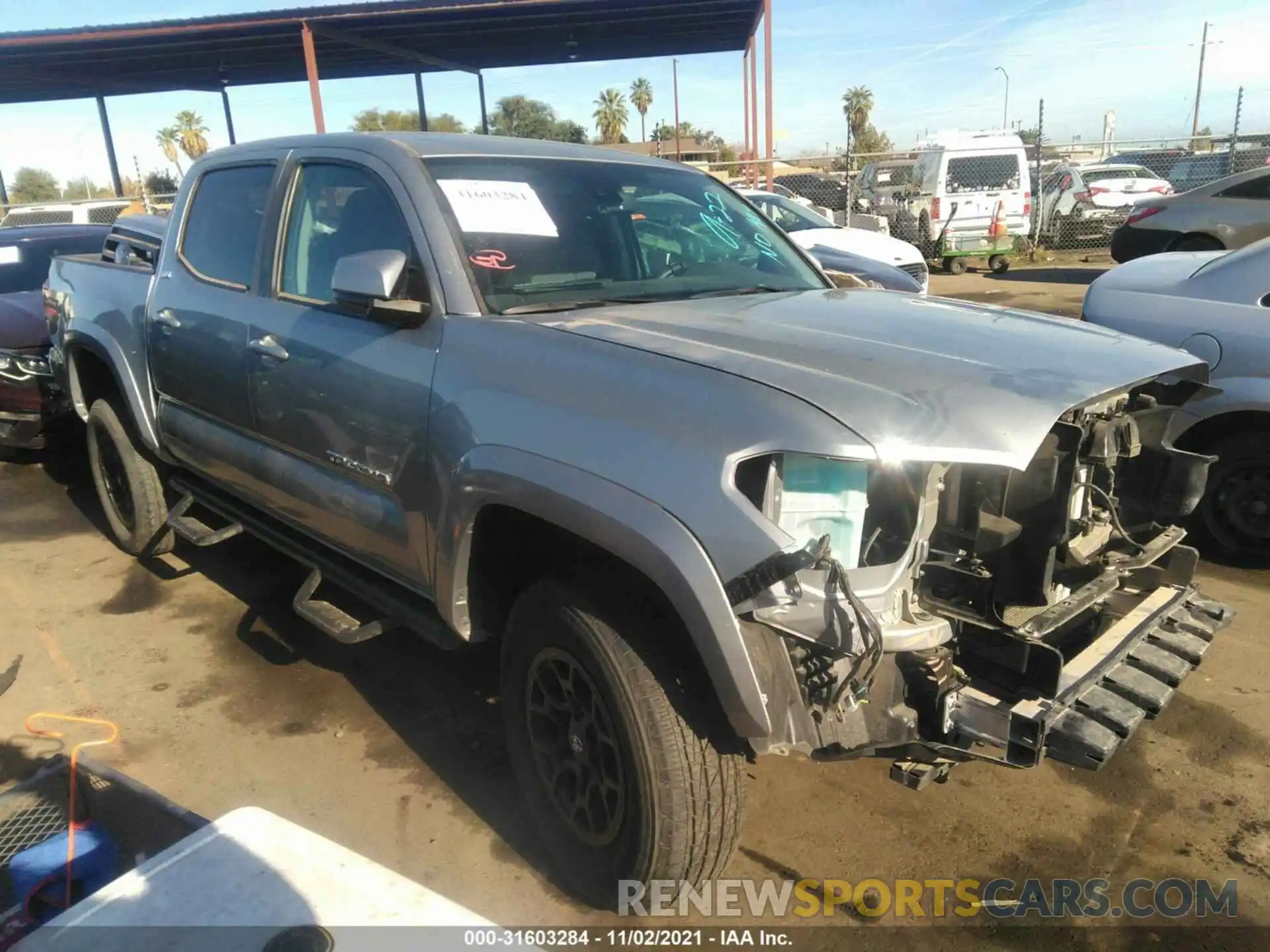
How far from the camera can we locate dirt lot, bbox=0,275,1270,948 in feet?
8.96

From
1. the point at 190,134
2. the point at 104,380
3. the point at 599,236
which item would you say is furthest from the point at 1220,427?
the point at 190,134

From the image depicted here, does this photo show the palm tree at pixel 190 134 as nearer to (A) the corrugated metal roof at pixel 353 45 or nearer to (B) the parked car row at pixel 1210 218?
(A) the corrugated metal roof at pixel 353 45

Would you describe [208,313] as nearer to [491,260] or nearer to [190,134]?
[491,260]

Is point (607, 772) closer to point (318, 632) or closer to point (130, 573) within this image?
point (318, 632)

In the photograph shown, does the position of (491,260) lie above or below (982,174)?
below

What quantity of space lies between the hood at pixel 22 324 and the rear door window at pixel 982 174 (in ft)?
45.7

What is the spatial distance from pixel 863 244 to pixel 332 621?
848 centimetres

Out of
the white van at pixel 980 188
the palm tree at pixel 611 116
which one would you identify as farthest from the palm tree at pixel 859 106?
the white van at pixel 980 188

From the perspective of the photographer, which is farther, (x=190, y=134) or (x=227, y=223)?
(x=190, y=134)

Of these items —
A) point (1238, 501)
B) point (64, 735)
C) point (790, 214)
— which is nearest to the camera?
point (64, 735)

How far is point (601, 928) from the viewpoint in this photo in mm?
2506

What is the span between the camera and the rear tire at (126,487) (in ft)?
15.6

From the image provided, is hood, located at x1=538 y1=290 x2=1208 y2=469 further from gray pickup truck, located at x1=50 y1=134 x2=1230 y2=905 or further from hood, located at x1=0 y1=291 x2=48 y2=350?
hood, located at x1=0 y1=291 x2=48 y2=350

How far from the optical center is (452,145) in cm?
317
